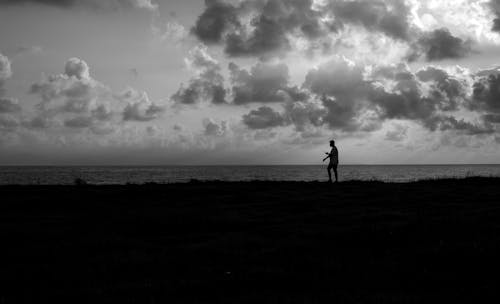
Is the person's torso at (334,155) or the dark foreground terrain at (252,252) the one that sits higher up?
A: the person's torso at (334,155)

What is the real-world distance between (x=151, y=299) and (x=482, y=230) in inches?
389

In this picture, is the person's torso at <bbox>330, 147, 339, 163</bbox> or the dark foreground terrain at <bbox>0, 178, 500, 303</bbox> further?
the person's torso at <bbox>330, 147, 339, 163</bbox>

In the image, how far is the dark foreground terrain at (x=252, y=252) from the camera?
7.76 meters

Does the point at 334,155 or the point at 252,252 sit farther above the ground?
the point at 334,155

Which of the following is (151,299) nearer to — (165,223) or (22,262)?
(22,262)

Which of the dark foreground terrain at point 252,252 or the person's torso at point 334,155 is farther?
the person's torso at point 334,155

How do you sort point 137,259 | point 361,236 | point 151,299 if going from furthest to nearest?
point 361,236
point 137,259
point 151,299

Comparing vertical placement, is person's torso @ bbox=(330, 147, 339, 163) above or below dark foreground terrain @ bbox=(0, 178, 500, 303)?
above

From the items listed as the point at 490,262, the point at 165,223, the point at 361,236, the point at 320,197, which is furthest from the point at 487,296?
the point at 320,197

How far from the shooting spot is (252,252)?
36.0ft

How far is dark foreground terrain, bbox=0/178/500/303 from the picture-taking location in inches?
305

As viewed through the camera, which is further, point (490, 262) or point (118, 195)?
point (118, 195)

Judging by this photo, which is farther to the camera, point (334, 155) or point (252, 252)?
point (334, 155)

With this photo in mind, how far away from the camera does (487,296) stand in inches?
290
